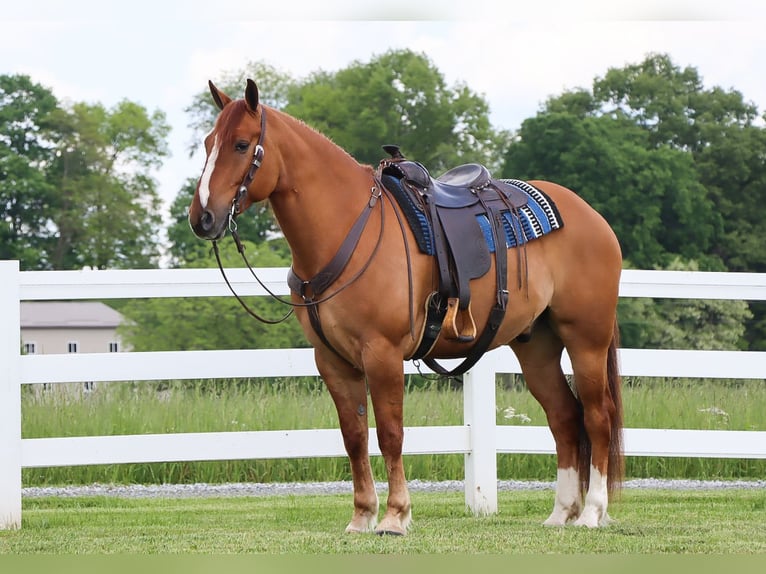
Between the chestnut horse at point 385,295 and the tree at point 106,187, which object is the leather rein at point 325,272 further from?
the tree at point 106,187

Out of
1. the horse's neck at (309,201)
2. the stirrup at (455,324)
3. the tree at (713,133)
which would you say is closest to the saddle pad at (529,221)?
the stirrup at (455,324)

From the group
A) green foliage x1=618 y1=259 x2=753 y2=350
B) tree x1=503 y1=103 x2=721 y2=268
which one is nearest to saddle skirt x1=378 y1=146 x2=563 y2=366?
green foliage x1=618 y1=259 x2=753 y2=350

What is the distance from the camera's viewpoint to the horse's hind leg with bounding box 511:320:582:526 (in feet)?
19.3

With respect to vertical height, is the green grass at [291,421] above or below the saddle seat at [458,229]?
below

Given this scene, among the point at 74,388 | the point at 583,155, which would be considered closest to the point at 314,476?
the point at 74,388

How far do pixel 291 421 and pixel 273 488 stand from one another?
0.69 meters

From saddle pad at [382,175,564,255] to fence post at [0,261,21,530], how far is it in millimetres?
2335

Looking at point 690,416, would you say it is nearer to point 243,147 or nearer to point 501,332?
point 501,332

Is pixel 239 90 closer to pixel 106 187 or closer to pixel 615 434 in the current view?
pixel 106 187

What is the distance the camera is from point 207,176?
4754 millimetres

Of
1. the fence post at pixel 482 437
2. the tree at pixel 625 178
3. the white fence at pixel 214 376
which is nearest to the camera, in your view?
the white fence at pixel 214 376

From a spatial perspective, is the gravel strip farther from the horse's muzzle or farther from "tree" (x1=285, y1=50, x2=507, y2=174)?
"tree" (x1=285, y1=50, x2=507, y2=174)

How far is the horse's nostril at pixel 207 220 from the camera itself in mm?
4695

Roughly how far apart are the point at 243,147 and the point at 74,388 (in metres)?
4.94
